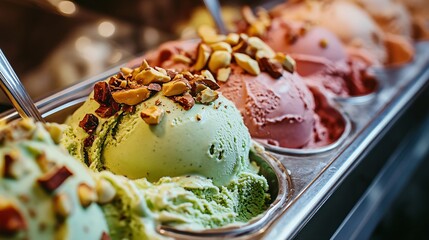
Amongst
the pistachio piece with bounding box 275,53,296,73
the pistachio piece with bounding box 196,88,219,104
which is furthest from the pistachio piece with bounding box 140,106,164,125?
the pistachio piece with bounding box 275,53,296,73

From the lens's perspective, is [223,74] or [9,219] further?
[223,74]

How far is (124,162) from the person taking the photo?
102 centimetres

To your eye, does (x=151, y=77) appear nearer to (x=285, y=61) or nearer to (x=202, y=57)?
(x=202, y=57)

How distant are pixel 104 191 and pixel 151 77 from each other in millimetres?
345

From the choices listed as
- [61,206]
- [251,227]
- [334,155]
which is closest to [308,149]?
[334,155]

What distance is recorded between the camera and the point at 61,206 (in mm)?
687

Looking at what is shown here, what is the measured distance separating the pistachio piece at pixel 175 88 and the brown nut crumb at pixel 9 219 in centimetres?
46

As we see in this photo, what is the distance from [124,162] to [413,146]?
4.98 ft

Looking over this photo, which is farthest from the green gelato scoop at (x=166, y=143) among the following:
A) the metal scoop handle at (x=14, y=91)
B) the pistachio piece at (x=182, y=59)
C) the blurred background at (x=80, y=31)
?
the blurred background at (x=80, y=31)

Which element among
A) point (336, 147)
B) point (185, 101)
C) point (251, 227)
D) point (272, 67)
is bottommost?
point (336, 147)

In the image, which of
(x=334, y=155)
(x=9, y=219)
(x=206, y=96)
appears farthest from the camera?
(x=334, y=155)

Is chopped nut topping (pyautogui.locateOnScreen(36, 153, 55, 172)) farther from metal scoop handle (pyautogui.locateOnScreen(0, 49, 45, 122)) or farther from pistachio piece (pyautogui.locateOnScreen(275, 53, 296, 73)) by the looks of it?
pistachio piece (pyautogui.locateOnScreen(275, 53, 296, 73))

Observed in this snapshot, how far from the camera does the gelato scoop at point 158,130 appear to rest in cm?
100

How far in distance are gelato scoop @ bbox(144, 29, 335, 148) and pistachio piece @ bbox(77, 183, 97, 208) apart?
656mm
